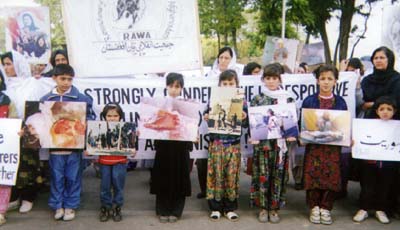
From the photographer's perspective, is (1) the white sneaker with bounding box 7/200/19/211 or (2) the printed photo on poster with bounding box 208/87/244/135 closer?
(2) the printed photo on poster with bounding box 208/87/244/135

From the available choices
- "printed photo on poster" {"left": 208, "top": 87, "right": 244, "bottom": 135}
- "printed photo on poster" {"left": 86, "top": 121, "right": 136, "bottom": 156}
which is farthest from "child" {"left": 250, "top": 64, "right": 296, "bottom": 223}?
"printed photo on poster" {"left": 86, "top": 121, "right": 136, "bottom": 156}

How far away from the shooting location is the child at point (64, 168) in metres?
4.30

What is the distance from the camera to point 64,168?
435cm

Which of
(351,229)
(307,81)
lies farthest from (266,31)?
(351,229)

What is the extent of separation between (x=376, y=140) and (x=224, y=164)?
146 cm

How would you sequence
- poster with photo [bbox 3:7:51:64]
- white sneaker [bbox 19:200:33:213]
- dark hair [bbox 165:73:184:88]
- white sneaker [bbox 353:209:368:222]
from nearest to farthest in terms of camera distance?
dark hair [bbox 165:73:184:88], white sneaker [bbox 353:209:368:222], white sneaker [bbox 19:200:33:213], poster with photo [bbox 3:7:51:64]

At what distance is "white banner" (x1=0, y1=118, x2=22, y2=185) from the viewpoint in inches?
166

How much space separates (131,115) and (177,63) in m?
0.76

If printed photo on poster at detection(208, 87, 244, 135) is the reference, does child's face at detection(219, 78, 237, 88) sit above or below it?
above

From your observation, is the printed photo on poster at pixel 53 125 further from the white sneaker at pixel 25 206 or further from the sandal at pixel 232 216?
the sandal at pixel 232 216

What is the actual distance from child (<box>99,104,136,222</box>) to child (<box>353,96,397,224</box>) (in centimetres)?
232

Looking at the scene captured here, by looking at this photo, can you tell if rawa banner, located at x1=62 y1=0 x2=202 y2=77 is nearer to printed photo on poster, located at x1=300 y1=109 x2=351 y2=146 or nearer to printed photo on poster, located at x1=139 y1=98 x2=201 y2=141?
printed photo on poster, located at x1=139 y1=98 x2=201 y2=141

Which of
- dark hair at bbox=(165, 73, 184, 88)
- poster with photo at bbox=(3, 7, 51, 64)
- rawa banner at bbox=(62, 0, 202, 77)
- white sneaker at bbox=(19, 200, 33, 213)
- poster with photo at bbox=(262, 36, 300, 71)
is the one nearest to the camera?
dark hair at bbox=(165, 73, 184, 88)

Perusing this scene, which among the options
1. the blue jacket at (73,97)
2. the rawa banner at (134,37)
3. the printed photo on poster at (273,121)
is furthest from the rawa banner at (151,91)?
the printed photo on poster at (273,121)
